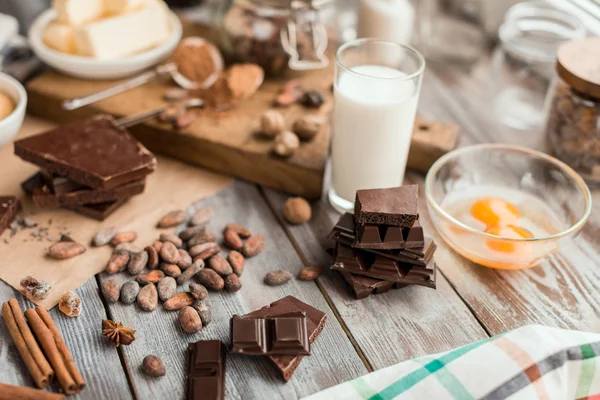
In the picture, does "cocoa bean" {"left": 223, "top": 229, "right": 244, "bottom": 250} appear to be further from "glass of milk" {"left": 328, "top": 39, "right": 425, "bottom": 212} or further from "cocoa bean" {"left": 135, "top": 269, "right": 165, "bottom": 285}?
"glass of milk" {"left": 328, "top": 39, "right": 425, "bottom": 212}

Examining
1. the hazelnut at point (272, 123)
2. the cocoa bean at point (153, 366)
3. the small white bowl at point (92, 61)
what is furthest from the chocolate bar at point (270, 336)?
the small white bowl at point (92, 61)

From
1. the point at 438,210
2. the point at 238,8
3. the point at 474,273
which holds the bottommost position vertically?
the point at 474,273

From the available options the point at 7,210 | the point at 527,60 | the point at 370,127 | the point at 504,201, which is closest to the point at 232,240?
the point at 370,127

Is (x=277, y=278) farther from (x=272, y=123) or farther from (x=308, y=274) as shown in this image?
(x=272, y=123)

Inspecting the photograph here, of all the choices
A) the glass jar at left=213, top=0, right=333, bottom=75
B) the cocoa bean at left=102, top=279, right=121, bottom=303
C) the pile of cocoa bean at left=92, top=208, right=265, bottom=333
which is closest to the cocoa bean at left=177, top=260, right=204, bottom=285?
the pile of cocoa bean at left=92, top=208, right=265, bottom=333

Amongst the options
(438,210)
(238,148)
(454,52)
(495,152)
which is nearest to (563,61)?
(495,152)

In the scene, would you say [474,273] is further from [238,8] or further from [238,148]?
[238,8]
